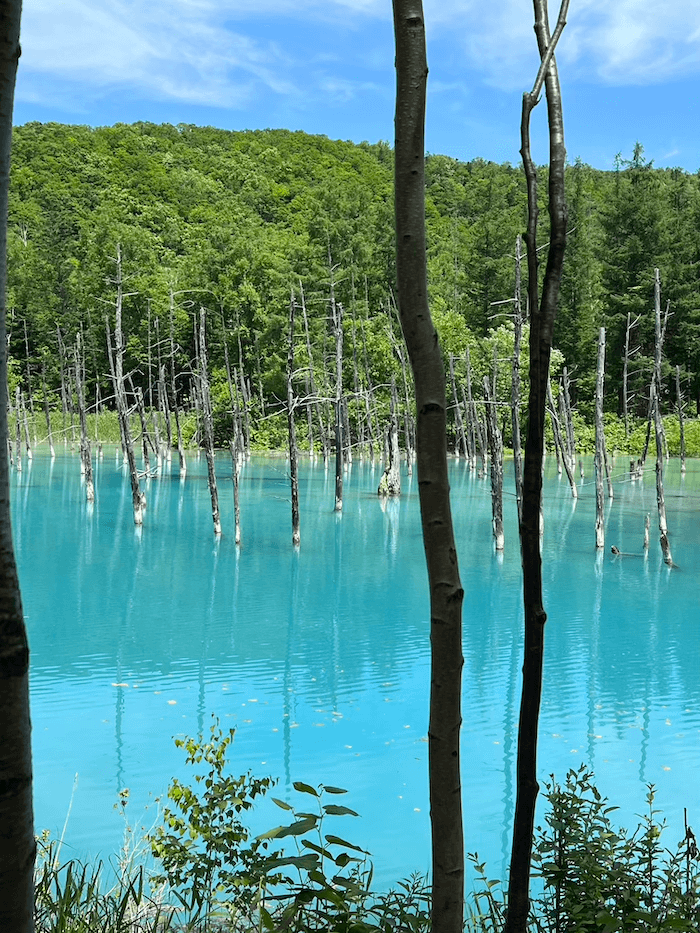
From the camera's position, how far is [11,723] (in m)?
1.36

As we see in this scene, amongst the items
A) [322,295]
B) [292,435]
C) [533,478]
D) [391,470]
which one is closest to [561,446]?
[391,470]

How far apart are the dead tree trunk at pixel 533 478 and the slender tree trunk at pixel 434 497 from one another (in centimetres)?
31

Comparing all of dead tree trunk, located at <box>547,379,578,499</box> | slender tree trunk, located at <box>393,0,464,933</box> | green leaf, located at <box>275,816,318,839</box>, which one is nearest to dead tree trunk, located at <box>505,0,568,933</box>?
slender tree trunk, located at <box>393,0,464,933</box>

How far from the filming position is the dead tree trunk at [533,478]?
2158 millimetres

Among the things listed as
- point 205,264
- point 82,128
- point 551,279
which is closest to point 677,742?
point 551,279

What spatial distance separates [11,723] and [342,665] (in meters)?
10.8

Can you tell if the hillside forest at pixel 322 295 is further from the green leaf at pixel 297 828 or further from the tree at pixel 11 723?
the tree at pixel 11 723

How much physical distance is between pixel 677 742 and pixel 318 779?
386 cm

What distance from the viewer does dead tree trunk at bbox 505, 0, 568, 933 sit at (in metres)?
2.16

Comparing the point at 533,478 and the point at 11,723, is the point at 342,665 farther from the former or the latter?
the point at 11,723

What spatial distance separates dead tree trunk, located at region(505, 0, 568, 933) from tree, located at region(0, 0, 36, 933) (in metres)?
1.16

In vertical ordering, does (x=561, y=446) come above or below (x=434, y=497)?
below

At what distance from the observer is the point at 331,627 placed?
1402 cm

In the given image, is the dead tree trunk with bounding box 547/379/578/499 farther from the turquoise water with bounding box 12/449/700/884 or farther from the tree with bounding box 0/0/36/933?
the tree with bounding box 0/0/36/933
